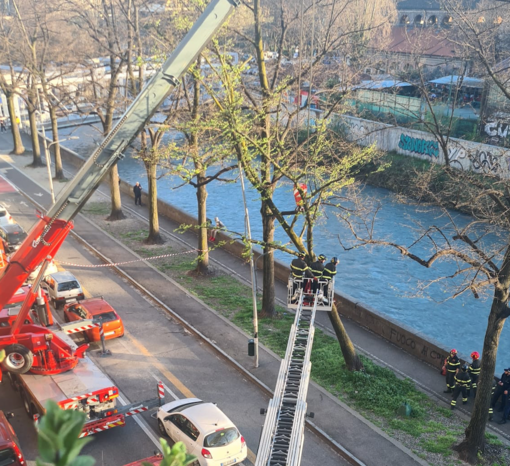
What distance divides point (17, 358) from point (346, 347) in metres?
9.46

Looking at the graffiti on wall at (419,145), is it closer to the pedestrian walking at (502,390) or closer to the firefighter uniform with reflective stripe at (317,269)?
the pedestrian walking at (502,390)

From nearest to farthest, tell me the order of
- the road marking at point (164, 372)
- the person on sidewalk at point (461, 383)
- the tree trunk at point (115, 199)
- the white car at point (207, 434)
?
the white car at point (207, 434), the person on sidewalk at point (461, 383), the road marking at point (164, 372), the tree trunk at point (115, 199)

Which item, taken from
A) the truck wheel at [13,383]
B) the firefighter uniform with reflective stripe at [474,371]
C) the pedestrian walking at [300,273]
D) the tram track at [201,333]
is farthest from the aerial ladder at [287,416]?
the truck wheel at [13,383]

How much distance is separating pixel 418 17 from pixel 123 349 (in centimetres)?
6490

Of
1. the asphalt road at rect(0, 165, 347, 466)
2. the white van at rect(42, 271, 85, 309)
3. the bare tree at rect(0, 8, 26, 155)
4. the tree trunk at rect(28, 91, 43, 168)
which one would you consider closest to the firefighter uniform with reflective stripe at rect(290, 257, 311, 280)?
the asphalt road at rect(0, 165, 347, 466)

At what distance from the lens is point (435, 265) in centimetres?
3056

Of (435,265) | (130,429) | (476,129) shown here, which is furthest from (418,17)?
(130,429)

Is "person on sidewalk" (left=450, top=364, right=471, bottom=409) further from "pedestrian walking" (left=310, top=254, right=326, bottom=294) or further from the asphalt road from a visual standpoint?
"pedestrian walking" (left=310, top=254, right=326, bottom=294)

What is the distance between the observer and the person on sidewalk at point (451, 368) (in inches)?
661

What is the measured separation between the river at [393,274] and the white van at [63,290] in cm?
734

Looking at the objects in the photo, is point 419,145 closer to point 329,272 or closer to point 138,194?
point 138,194

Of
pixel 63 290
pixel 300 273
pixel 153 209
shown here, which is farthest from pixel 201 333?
pixel 153 209

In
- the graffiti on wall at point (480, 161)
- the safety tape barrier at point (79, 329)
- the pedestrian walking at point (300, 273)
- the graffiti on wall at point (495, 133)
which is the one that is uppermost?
the graffiti on wall at point (480, 161)

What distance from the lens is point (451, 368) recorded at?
1686 cm
